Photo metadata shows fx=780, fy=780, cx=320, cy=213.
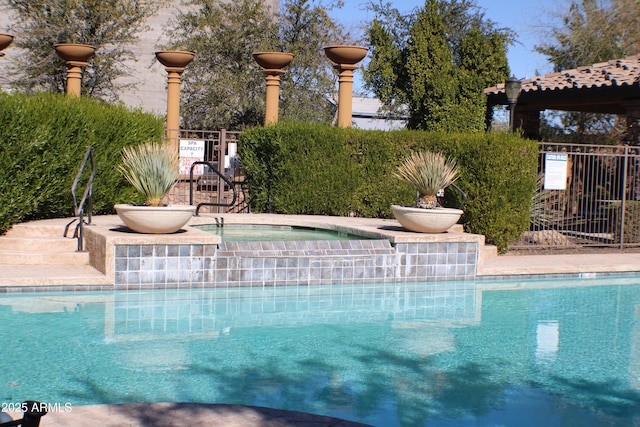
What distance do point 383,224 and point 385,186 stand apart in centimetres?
228

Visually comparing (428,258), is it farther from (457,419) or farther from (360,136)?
(457,419)

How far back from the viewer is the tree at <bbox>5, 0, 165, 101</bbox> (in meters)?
23.2

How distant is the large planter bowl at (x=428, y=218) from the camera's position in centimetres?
1159

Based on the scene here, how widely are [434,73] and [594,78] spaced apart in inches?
254

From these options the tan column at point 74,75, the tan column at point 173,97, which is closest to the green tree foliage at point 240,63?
the tan column at point 173,97

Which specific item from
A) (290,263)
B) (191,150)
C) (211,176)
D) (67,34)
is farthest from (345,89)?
(67,34)

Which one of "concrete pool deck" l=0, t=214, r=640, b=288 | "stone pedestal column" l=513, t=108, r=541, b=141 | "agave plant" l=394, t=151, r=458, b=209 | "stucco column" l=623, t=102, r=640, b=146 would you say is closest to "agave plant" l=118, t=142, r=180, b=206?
"concrete pool deck" l=0, t=214, r=640, b=288

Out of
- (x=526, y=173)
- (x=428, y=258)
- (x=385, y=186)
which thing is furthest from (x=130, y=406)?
(x=385, y=186)

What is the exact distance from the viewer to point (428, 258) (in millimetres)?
11492

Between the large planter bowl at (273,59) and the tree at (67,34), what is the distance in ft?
27.2

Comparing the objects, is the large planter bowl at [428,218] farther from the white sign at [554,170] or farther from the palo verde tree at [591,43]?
the palo verde tree at [591,43]

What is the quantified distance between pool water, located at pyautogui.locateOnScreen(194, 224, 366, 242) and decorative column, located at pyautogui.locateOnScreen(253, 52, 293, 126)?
3702 millimetres

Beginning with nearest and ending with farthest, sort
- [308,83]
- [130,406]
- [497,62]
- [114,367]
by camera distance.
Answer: [130,406] < [114,367] < [497,62] < [308,83]

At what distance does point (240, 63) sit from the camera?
2502cm
